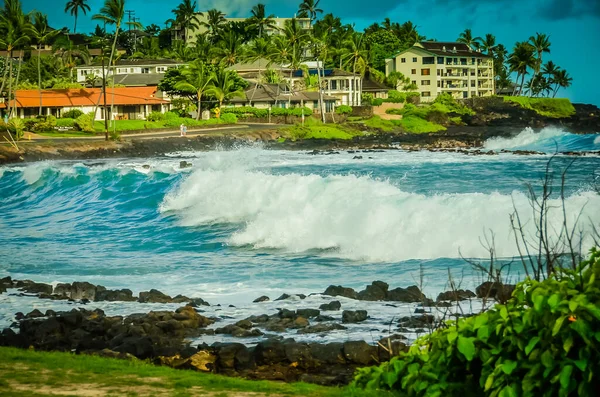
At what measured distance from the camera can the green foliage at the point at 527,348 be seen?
19.6ft

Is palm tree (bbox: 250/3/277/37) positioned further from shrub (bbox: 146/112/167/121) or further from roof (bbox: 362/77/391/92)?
shrub (bbox: 146/112/167/121)

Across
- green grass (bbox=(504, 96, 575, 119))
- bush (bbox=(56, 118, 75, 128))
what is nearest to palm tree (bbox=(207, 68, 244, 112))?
bush (bbox=(56, 118, 75, 128))

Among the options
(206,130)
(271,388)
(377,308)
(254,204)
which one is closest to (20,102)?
(206,130)

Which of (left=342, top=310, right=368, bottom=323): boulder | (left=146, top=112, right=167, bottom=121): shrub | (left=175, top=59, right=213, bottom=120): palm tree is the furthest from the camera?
(left=175, top=59, right=213, bottom=120): palm tree

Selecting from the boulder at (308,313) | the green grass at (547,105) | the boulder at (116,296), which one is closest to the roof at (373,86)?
the green grass at (547,105)

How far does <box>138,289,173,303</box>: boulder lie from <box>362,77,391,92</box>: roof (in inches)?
3912

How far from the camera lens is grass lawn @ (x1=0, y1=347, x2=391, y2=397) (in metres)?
8.59

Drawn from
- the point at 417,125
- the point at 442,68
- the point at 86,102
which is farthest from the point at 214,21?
the point at 86,102

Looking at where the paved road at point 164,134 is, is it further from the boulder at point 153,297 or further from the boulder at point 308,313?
the boulder at point 308,313

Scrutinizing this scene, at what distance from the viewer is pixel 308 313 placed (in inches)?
571

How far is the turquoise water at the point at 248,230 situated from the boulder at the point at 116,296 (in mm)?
1194

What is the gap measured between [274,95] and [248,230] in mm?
73132

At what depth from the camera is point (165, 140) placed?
68312 millimetres

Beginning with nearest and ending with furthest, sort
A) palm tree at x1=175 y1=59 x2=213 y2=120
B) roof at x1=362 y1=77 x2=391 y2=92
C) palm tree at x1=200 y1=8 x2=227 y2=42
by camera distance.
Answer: palm tree at x1=175 y1=59 x2=213 y2=120, roof at x1=362 y1=77 x2=391 y2=92, palm tree at x1=200 y1=8 x2=227 y2=42
